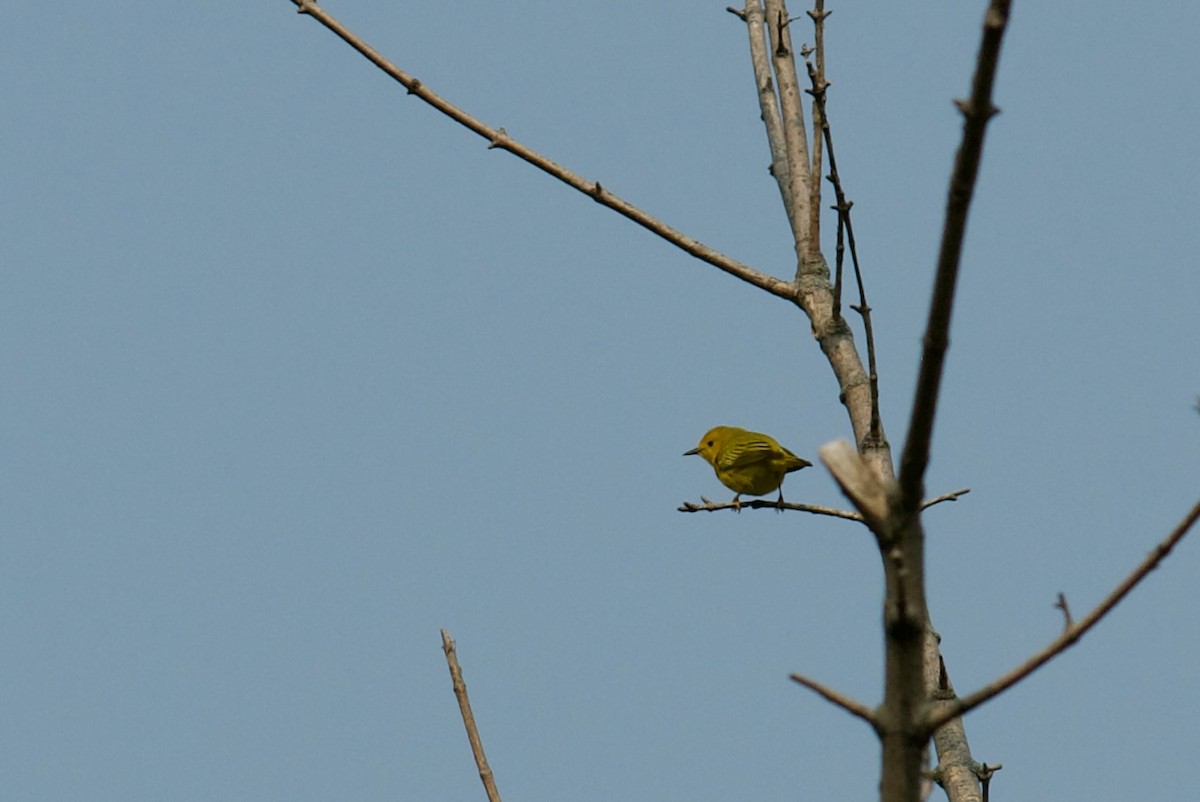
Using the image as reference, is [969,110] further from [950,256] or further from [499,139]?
[499,139]

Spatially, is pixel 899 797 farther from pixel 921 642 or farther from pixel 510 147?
pixel 510 147

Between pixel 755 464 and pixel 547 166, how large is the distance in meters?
6.33

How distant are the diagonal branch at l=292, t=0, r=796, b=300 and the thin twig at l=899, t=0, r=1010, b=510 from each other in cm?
296

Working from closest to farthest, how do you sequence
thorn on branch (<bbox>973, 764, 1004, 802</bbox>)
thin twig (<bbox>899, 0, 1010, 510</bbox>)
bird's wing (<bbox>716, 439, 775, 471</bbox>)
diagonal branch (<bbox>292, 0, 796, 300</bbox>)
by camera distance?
thin twig (<bbox>899, 0, 1010, 510</bbox>), thorn on branch (<bbox>973, 764, 1004, 802</bbox>), diagonal branch (<bbox>292, 0, 796, 300</bbox>), bird's wing (<bbox>716, 439, 775, 471</bbox>)

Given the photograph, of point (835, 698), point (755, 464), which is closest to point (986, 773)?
point (835, 698)

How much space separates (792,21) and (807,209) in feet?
4.42

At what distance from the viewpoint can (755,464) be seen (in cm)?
1063

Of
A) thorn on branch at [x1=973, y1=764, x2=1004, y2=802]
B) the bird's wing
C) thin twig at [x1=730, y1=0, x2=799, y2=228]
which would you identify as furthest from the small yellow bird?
thorn on branch at [x1=973, y1=764, x2=1004, y2=802]

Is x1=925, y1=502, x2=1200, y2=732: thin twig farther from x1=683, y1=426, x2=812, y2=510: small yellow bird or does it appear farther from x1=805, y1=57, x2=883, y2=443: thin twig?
x1=683, y1=426, x2=812, y2=510: small yellow bird

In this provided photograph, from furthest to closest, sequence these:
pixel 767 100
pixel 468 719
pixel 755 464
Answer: pixel 755 464, pixel 767 100, pixel 468 719

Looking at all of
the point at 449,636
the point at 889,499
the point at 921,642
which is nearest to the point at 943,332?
the point at 889,499

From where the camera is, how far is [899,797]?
66.5 inches

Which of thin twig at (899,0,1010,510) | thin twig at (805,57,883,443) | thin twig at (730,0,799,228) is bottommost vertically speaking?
thin twig at (899,0,1010,510)

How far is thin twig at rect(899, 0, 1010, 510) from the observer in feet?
5.09
